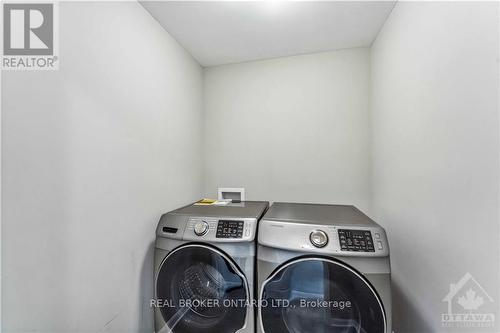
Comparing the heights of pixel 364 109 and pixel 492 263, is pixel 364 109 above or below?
above

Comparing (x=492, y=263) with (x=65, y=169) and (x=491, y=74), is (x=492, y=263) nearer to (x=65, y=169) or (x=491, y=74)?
(x=491, y=74)

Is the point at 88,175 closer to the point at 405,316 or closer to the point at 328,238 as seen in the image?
the point at 328,238

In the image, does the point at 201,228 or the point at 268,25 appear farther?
the point at 268,25

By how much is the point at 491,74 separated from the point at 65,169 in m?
1.40

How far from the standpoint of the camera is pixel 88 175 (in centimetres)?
81

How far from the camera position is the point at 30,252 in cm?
64

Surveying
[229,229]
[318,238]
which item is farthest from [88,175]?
[318,238]

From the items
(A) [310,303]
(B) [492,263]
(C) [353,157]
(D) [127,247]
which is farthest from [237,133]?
(B) [492,263]

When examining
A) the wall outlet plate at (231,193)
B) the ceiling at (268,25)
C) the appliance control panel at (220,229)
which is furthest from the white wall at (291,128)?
the appliance control panel at (220,229)

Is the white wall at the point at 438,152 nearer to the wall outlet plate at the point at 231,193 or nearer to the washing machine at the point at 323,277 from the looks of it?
the washing machine at the point at 323,277

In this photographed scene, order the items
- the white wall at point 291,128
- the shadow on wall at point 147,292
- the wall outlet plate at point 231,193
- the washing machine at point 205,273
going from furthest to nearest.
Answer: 1. the wall outlet plate at point 231,193
2. the white wall at point 291,128
3. the shadow on wall at point 147,292
4. the washing machine at point 205,273

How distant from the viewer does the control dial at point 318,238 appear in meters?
0.85

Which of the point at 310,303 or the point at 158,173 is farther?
the point at 158,173

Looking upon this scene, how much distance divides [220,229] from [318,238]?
1.55 feet
